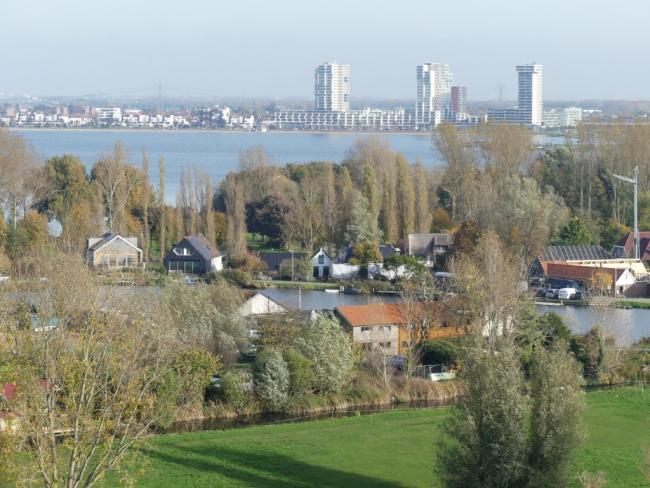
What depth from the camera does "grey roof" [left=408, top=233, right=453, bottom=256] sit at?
844 inches

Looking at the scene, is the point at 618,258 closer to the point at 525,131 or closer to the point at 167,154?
the point at 525,131

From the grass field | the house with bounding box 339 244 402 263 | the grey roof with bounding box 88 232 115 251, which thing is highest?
the grey roof with bounding box 88 232 115 251

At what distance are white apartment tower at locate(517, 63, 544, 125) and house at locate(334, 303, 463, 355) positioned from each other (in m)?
80.5

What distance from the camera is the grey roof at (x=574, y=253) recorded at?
20.0m

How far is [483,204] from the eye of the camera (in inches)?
858

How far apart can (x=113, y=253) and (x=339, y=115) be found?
3294 inches

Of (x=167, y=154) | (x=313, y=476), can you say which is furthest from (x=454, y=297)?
(x=167, y=154)

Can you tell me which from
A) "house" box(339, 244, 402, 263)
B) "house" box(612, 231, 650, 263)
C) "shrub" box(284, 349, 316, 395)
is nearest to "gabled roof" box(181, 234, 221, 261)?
"house" box(339, 244, 402, 263)

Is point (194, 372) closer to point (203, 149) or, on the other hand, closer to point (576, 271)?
point (576, 271)

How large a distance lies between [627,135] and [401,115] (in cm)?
7740

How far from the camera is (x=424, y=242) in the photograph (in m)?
21.6

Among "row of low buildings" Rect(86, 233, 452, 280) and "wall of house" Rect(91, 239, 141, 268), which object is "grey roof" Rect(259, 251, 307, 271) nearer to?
"row of low buildings" Rect(86, 233, 452, 280)

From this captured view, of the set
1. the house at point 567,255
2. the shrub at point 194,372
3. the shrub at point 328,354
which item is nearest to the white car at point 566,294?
the house at point 567,255

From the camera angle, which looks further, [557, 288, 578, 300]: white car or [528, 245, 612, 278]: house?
[528, 245, 612, 278]: house
